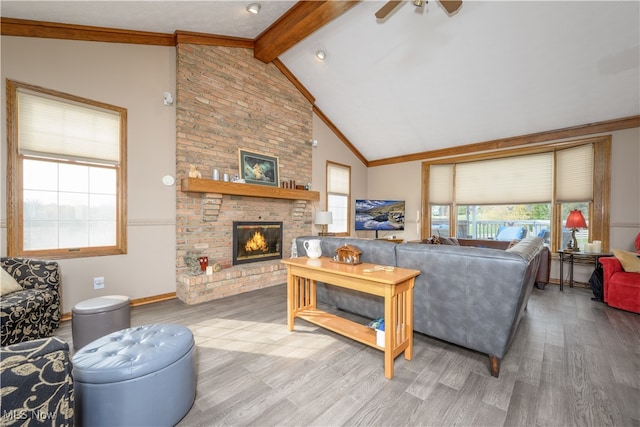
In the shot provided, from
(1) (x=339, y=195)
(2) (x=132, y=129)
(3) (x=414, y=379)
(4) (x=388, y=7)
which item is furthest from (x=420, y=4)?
(1) (x=339, y=195)

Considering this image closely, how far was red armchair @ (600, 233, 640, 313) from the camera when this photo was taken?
3152 mm

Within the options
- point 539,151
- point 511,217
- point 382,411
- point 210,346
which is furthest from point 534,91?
point 210,346

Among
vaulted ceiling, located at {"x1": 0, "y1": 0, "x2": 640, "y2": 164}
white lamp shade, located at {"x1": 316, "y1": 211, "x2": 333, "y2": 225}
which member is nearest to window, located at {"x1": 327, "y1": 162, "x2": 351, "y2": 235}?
white lamp shade, located at {"x1": 316, "y1": 211, "x2": 333, "y2": 225}

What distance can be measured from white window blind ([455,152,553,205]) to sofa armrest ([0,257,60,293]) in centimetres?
648

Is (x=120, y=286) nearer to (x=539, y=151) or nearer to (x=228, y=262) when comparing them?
(x=228, y=262)

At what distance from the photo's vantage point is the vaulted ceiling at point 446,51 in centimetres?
A: 298

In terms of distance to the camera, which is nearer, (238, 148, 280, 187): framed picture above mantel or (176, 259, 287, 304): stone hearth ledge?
(176, 259, 287, 304): stone hearth ledge

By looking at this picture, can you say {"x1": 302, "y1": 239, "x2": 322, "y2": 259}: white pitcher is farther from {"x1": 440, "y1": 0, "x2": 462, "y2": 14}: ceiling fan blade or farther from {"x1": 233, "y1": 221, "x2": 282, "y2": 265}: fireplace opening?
{"x1": 440, "y1": 0, "x2": 462, "y2": 14}: ceiling fan blade

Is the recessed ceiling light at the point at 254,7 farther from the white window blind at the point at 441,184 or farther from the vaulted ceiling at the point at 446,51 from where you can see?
the white window blind at the point at 441,184

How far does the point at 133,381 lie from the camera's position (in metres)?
1.31

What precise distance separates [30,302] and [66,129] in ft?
6.20

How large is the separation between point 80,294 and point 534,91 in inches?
259

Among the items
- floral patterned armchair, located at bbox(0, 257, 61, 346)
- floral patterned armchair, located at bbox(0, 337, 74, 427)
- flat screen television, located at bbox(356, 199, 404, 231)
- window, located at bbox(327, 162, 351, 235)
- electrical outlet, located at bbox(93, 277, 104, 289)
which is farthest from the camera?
window, located at bbox(327, 162, 351, 235)

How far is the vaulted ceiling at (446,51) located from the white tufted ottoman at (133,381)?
3.36 m
